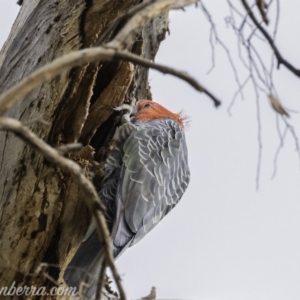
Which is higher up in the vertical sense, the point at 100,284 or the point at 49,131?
the point at 49,131

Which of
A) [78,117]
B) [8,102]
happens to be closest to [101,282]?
[8,102]

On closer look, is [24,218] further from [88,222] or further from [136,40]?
[136,40]

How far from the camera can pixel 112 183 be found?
281 centimetres

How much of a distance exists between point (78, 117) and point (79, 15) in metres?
0.42

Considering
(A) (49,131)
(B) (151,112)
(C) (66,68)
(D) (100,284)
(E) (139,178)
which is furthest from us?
(B) (151,112)

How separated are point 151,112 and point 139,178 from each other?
1.88 feet

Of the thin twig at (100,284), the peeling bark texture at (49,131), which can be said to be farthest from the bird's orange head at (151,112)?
the thin twig at (100,284)

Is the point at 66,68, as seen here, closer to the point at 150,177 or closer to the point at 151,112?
the point at 150,177

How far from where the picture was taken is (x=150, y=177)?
287cm

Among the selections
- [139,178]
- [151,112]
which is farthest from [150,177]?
[151,112]

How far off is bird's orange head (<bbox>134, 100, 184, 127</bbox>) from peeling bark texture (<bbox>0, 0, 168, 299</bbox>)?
0.54m

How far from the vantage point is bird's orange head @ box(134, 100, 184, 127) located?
3.17 metres

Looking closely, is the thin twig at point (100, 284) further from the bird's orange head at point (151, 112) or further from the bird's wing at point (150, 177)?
the bird's orange head at point (151, 112)

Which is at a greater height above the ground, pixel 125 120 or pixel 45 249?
pixel 125 120
